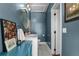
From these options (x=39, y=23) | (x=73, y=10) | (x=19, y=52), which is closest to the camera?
(x=19, y=52)

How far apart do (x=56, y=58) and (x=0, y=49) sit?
0.98 ft

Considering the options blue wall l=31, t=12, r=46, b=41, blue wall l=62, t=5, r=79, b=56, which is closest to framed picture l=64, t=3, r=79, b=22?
blue wall l=62, t=5, r=79, b=56

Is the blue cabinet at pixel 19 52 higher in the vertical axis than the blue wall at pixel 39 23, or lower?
lower

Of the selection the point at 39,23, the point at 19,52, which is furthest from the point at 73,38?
the point at 39,23

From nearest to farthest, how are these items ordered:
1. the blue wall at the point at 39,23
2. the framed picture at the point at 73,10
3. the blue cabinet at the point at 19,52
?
the blue cabinet at the point at 19,52
the framed picture at the point at 73,10
the blue wall at the point at 39,23

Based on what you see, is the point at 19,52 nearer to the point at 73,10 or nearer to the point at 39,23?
the point at 73,10

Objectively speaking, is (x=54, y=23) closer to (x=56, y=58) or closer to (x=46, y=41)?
(x=46, y=41)

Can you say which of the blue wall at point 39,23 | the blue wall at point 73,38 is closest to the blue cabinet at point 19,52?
the blue wall at point 73,38

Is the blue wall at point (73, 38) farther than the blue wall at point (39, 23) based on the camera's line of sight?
No

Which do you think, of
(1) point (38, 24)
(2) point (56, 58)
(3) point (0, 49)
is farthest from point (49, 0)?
(1) point (38, 24)

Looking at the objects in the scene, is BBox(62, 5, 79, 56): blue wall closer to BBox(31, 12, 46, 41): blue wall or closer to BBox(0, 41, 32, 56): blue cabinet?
BBox(0, 41, 32, 56): blue cabinet

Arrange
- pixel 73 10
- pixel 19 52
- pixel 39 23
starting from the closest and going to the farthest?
pixel 19 52, pixel 73 10, pixel 39 23

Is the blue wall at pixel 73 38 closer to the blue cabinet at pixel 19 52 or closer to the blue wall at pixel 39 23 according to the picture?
the blue cabinet at pixel 19 52

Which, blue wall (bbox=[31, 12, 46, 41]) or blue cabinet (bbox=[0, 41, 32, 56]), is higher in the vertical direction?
blue wall (bbox=[31, 12, 46, 41])
